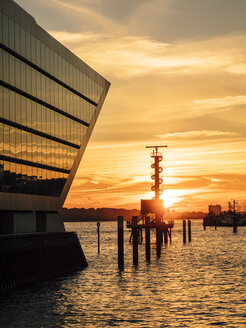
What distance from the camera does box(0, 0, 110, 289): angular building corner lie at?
5394 cm

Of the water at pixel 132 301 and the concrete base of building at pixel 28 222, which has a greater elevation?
the concrete base of building at pixel 28 222

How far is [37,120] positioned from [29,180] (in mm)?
6095

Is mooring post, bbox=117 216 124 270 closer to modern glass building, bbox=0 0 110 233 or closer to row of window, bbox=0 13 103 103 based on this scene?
modern glass building, bbox=0 0 110 233

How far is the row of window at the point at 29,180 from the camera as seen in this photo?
179 ft

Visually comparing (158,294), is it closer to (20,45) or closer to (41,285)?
(41,285)

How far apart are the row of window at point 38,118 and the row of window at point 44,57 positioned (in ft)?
13.2

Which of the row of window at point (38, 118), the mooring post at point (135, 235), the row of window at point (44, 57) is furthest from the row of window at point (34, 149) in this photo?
the mooring post at point (135, 235)

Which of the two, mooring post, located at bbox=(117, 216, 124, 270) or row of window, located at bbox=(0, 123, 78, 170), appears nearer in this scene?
row of window, located at bbox=(0, 123, 78, 170)

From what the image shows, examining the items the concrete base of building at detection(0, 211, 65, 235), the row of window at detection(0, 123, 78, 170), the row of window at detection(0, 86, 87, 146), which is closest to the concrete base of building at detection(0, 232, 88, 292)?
the concrete base of building at detection(0, 211, 65, 235)

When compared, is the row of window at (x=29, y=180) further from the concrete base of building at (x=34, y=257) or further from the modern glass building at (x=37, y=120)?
the concrete base of building at (x=34, y=257)

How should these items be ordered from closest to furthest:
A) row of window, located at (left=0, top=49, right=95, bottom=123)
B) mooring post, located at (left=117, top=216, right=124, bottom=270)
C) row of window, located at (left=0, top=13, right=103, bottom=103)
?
row of window, located at (left=0, top=13, right=103, bottom=103)
row of window, located at (left=0, top=49, right=95, bottom=123)
mooring post, located at (left=117, top=216, right=124, bottom=270)

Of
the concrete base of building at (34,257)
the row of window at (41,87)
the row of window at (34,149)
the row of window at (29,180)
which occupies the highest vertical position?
the row of window at (41,87)

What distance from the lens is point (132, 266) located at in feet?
214

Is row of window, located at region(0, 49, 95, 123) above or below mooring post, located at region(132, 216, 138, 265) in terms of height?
above
